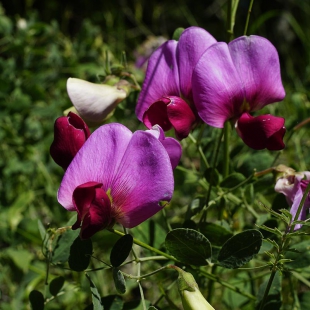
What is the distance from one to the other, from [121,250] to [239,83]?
0.27m

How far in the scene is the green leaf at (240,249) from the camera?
0.63m

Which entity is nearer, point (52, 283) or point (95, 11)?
point (52, 283)

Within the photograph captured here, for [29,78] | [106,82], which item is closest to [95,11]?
[29,78]

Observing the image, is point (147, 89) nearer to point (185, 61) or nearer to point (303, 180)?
point (185, 61)

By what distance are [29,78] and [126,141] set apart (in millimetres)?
1034

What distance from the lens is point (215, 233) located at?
77cm

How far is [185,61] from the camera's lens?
75 centimetres

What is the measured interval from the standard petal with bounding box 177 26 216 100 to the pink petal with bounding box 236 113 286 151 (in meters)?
0.10

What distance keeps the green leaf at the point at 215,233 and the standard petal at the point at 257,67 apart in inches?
7.0

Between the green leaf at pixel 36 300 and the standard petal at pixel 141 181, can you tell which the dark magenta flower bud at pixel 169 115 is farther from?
the green leaf at pixel 36 300

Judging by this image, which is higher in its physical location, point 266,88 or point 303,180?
point 266,88

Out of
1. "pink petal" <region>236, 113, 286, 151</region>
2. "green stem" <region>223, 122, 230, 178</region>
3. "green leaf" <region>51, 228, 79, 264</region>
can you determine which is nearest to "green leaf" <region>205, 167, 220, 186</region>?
"green stem" <region>223, 122, 230, 178</region>

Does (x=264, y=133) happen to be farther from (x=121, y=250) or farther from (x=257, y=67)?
(x=121, y=250)

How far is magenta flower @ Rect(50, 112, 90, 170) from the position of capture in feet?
2.12
